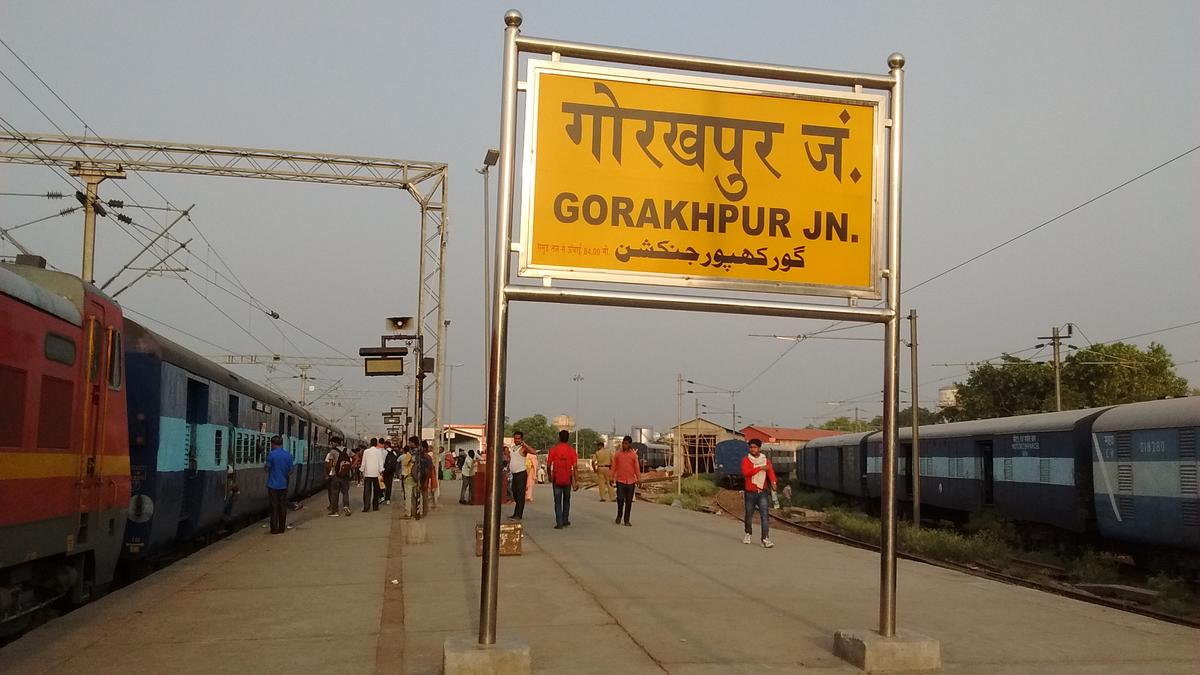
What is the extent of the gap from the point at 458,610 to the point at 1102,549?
14.2 m

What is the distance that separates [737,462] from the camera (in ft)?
163

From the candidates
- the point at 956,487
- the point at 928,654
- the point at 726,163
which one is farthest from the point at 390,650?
the point at 956,487

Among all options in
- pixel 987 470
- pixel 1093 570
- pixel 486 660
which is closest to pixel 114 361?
pixel 486 660

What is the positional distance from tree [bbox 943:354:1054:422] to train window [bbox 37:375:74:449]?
49.7 metres

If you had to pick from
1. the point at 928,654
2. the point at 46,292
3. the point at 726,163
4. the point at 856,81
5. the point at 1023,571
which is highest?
the point at 856,81

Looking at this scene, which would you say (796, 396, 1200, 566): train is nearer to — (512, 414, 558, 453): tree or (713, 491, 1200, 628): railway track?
(713, 491, 1200, 628): railway track

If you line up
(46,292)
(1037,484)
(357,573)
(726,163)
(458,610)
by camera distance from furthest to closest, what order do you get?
1. (1037,484)
2. (357,573)
3. (458,610)
4. (46,292)
5. (726,163)

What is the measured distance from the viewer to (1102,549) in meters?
17.4

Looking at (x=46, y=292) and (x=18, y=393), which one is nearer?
(x=18, y=393)

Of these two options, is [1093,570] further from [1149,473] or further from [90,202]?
[90,202]

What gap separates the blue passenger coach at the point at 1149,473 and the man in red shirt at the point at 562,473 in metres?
9.11

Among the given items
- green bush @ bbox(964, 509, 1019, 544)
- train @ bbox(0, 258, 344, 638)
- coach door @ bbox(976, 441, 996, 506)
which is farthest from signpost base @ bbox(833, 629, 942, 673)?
coach door @ bbox(976, 441, 996, 506)

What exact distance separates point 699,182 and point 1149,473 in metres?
11.9

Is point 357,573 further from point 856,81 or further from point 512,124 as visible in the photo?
point 856,81
